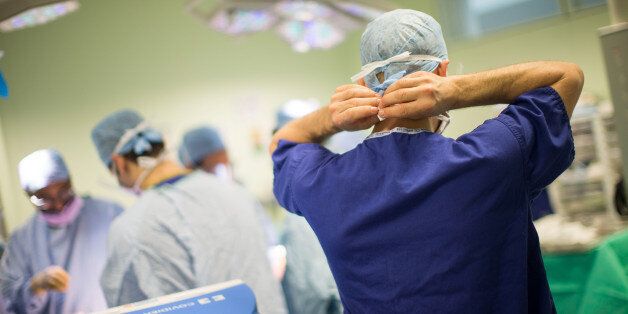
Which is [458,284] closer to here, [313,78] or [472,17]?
[313,78]

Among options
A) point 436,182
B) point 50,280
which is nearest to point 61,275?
point 50,280

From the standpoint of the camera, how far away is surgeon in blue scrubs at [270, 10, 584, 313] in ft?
3.44

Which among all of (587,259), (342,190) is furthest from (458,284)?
(587,259)

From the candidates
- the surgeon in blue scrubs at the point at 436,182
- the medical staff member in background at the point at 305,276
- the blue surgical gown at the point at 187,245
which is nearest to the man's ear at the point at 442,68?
the surgeon in blue scrubs at the point at 436,182

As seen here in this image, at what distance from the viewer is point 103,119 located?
217 centimetres

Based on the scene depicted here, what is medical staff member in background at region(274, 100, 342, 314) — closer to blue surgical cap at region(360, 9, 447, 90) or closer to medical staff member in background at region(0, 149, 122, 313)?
medical staff member in background at region(0, 149, 122, 313)

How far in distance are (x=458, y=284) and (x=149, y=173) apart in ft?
4.69

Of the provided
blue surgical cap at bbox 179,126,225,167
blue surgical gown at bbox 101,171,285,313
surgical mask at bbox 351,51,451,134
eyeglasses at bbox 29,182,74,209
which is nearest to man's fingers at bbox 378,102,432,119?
surgical mask at bbox 351,51,451,134

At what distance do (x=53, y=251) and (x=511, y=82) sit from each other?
1.78m

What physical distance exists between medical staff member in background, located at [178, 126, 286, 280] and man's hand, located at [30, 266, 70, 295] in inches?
28.3

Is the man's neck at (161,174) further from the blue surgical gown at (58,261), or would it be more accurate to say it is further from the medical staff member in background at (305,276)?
the medical staff member in background at (305,276)

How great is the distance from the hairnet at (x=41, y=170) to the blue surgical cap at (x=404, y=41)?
143cm

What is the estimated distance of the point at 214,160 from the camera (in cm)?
269

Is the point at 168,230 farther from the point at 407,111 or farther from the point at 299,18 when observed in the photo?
the point at 299,18
